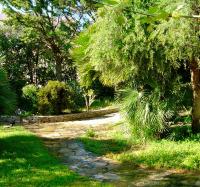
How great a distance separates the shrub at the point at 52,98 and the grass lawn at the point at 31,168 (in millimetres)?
7391

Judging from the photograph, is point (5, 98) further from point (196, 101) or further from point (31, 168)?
point (196, 101)

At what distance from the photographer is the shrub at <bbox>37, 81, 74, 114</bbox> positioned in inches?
779

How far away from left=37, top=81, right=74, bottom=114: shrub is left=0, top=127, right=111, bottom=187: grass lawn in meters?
7.39

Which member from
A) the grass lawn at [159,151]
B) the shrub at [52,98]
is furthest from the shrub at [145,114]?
the shrub at [52,98]

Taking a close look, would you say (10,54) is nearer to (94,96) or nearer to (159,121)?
(94,96)

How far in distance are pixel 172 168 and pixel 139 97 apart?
107 inches

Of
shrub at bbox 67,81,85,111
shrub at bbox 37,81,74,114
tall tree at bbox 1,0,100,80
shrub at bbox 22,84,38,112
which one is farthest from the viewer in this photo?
tall tree at bbox 1,0,100,80

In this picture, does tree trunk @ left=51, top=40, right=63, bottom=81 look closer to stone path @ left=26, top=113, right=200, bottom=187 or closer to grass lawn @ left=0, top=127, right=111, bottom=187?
stone path @ left=26, top=113, right=200, bottom=187

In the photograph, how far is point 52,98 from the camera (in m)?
19.8

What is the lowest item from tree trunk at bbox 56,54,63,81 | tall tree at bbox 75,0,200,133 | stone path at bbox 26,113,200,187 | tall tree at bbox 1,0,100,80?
stone path at bbox 26,113,200,187

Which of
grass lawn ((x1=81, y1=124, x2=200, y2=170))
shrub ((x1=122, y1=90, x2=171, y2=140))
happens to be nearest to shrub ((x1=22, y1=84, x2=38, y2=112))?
grass lawn ((x1=81, y1=124, x2=200, y2=170))

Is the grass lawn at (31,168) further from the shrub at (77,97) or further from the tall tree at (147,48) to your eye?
the shrub at (77,97)

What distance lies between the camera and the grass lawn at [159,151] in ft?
29.8

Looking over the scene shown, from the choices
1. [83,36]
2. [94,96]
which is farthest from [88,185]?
[94,96]
